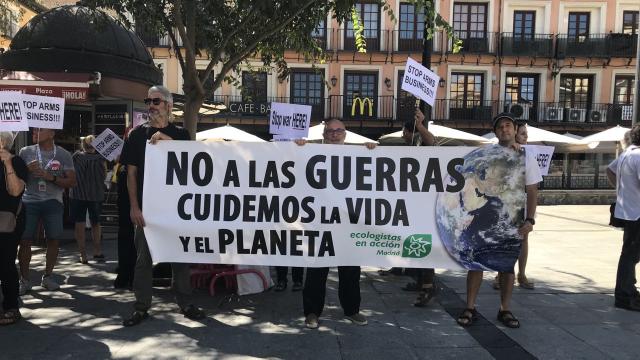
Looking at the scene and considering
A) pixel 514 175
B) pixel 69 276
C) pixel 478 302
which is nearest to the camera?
pixel 514 175

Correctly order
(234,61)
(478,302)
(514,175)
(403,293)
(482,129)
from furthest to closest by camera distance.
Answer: (482,129), (234,61), (403,293), (478,302), (514,175)

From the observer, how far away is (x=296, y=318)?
193 inches

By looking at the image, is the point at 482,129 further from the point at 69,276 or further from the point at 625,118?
the point at 69,276

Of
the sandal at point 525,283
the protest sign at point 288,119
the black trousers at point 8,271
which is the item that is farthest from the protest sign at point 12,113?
the sandal at point 525,283

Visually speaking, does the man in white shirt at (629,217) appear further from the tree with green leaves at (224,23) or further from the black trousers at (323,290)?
Result: the black trousers at (323,290)

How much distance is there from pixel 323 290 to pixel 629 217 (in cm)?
326

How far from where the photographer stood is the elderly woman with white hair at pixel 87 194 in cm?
721

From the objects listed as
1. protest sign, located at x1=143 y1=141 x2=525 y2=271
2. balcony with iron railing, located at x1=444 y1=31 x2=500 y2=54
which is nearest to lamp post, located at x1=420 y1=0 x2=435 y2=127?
protest sign, located at x1=143 y1=141 x2=525 y2=271

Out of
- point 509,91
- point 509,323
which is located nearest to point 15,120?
point 509,323

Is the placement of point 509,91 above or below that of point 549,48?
below

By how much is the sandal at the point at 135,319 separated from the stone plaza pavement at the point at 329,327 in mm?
55

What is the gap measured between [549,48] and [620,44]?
12.3 ft

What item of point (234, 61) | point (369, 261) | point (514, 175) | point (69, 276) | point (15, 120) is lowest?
point (69, 276)

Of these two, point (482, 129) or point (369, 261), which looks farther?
point (482, 129)
